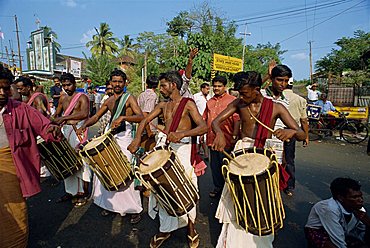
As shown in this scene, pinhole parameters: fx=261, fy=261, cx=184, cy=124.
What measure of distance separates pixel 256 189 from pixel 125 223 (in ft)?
6.97

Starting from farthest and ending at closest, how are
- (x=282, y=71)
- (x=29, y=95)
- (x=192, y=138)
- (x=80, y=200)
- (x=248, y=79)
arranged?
1. (x=29, y=95)
2. (x=80, y=200)
3. (x=282, y=71)
4. (x=192, y=138)
5. (x=248, y=79)

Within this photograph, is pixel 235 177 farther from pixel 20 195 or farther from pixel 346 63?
pixel 346 63

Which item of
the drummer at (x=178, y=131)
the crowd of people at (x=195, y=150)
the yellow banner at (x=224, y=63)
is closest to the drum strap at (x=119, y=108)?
the crowd of people at (x=195, y=150)

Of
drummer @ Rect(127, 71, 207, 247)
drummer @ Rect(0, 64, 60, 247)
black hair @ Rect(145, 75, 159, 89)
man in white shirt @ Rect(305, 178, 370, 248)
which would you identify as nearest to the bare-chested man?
drummer @ Rect(0, 64, 60, 247)

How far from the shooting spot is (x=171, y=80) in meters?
2.92

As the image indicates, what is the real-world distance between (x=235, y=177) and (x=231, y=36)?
24.8 meters

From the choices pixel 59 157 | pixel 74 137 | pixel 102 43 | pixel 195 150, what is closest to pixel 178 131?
pixel 195 150

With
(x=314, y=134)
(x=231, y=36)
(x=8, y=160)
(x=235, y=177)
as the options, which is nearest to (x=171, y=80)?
(x=235, y=177)

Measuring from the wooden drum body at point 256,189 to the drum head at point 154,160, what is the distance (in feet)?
1.89

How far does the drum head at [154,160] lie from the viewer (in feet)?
7.51

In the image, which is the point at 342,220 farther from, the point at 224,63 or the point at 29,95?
the point at 224,63

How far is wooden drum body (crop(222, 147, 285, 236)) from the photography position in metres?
1.91

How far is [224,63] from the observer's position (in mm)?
11984

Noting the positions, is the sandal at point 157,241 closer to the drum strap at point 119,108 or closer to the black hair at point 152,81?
the drum strap at point 119,108
